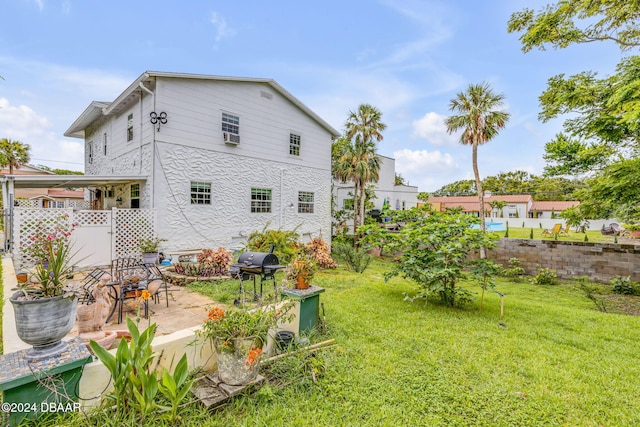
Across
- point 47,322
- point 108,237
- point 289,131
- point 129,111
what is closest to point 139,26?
point 129,111

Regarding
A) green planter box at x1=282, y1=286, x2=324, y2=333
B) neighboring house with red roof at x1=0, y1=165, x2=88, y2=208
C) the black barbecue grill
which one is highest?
neighboring house with red roof at x1=0, y1=165, x2=88, y2=208

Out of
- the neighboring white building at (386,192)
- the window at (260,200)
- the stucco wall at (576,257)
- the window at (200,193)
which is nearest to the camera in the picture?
the window at (200,193)

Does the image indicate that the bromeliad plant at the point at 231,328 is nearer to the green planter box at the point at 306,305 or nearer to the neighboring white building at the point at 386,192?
the green planter box at the point at 306,305

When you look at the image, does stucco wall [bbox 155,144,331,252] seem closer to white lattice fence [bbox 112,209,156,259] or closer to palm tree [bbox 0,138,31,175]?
white lattice fence [bbox 112,209,156,259]

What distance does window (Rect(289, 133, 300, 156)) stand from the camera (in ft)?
42.7

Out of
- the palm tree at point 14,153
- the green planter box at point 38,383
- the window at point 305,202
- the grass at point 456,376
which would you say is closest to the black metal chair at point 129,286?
the green planter box at point 38,383

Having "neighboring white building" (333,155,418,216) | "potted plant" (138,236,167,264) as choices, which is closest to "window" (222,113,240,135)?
"potted plant" (138,236,167,264)

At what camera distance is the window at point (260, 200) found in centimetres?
1166

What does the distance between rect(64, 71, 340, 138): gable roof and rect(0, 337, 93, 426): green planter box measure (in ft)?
29.6

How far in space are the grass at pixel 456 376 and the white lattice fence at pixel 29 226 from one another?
7821mm

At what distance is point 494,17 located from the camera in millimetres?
9727

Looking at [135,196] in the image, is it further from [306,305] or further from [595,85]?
[595,85]

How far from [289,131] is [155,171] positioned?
5.72 meters

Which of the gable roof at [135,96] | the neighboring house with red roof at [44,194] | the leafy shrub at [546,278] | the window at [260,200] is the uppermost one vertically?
the gable roof at [135,96]
